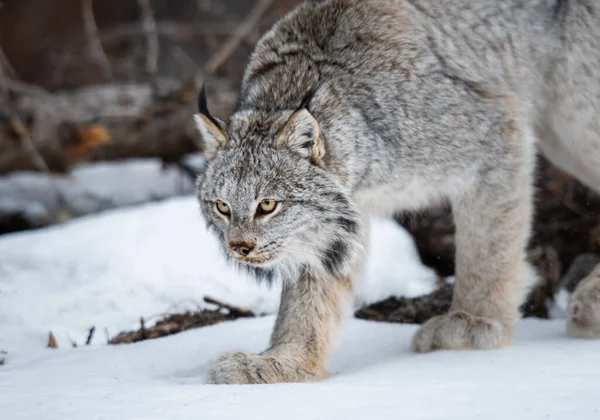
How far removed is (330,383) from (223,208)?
3.06ft

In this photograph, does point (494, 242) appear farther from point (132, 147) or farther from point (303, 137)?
point (132, 147)

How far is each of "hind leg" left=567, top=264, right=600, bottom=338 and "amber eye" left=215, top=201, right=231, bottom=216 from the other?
6.28 ft

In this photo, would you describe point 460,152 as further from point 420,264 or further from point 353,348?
point 420,264

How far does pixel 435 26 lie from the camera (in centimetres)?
497

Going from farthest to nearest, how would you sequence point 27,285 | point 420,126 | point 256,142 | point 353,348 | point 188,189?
point 188,189
point 27,285
point 353,348
point 420,126
point 256,142

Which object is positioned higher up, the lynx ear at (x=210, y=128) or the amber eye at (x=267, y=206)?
the lynx ear at (x=210, y=128)

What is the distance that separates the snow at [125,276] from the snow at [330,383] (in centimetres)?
53

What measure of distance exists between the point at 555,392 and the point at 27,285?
135 inches

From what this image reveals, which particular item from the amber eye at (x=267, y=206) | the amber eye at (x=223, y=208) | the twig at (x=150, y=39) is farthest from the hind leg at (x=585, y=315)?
the twig at (x=150, y=39)

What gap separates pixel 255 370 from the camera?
4055mm

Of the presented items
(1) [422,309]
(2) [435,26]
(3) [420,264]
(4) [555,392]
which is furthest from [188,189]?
(4) [555,392]

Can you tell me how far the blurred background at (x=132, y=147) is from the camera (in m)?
6.59

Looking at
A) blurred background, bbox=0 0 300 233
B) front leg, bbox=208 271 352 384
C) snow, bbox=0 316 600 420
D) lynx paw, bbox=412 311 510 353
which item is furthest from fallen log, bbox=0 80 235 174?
lynx paw, bbox=412 311 510 353

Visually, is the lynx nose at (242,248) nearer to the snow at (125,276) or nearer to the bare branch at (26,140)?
the snow at (125,276)
